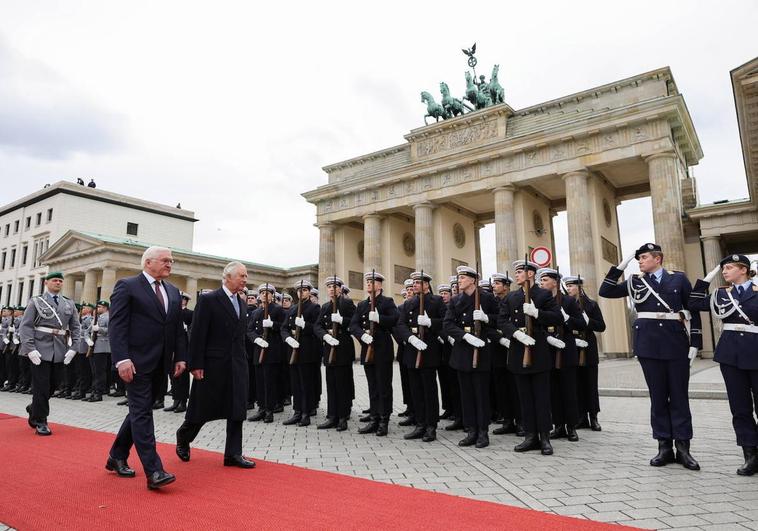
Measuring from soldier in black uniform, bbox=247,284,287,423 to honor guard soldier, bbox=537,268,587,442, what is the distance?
4.29 meters

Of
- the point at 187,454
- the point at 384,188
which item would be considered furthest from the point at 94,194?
the point at 187,454

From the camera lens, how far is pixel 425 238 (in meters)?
30.2

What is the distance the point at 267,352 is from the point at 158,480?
4.42 metres

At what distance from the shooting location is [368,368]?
7414mm

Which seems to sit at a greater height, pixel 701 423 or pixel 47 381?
pixel 47 381

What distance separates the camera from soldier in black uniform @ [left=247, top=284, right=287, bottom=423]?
27.3ft

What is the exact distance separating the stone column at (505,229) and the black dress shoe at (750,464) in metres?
22.0

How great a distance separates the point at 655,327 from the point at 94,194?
55628 millimetres

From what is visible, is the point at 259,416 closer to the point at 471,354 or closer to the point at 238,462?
the point at 238,462

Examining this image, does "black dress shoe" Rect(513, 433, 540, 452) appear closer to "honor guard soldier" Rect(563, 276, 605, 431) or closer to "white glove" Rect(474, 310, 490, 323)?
"white glove" Rect(474, 310, 490, 323)

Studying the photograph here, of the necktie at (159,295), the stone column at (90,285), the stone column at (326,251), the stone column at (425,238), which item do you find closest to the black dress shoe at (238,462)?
the necktie at (159,295)

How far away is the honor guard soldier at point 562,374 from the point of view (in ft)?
21.2

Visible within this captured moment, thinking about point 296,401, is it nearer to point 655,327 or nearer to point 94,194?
point 655,327

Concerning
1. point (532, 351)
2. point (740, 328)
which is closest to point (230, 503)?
point (532, 351)
